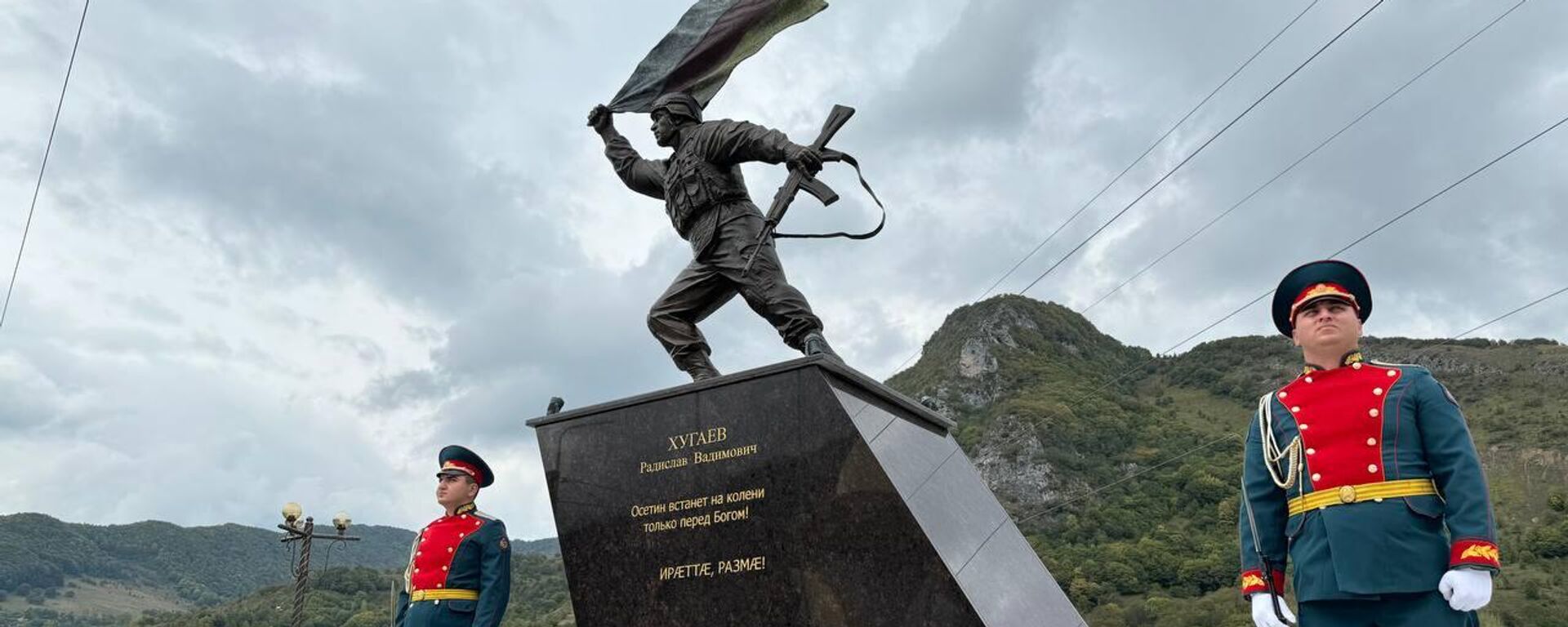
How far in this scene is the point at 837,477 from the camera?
5.24 metres

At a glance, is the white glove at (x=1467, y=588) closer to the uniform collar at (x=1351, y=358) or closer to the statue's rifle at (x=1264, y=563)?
the statue's rifle at (x=1264, y=563)

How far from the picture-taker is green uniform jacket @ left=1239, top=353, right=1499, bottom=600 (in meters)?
3.21


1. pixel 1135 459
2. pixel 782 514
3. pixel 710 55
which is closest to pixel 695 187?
pixel 710 55

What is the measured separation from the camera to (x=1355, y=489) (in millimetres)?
3396

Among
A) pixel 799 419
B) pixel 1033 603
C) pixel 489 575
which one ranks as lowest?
pixel 1033 603

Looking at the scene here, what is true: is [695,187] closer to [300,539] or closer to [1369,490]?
[1369,490]

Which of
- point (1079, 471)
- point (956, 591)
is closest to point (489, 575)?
point (956, 591)

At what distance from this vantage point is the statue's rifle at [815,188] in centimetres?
609

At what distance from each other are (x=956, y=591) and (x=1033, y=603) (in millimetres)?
796

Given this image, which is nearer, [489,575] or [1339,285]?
[1339,285]

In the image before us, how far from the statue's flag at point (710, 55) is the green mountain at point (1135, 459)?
46.1 ft

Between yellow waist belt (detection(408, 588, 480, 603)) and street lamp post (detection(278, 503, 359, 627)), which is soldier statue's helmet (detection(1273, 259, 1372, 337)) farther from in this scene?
street lamp post (detection(278, 503, 359, 627))

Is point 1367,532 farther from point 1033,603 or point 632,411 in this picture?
point 632,411

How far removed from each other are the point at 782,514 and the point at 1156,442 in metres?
53.0
